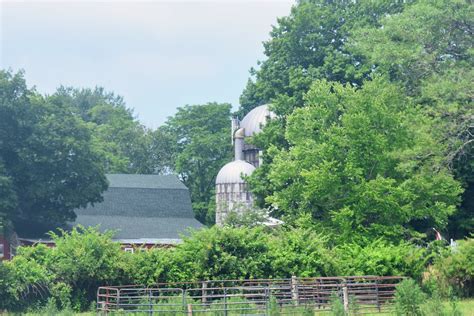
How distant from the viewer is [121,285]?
42.1m

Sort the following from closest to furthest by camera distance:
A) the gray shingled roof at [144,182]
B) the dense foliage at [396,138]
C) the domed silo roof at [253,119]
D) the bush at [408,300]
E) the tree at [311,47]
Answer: the bush at [408,300]
the dense foliage at [396,138]
the tree at [311,47]
the domed silo roof at [253,119]
the gray shingled roof at [144,182]

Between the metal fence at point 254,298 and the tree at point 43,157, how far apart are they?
1426 inches

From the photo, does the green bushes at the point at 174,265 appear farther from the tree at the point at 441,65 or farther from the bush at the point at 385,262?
the tree at the point at 441,65

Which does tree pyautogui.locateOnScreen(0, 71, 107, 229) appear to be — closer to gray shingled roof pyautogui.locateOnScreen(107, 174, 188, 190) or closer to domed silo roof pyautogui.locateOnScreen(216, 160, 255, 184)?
domed silo roof pyautogui.locateOnScreen(216, 160, 255, 184)

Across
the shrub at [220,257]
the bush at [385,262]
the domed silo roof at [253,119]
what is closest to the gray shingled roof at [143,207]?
the domed silo roof at [253,119]

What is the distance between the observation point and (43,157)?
7688 cm

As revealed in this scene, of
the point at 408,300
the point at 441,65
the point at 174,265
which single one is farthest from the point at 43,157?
the point at 408,300

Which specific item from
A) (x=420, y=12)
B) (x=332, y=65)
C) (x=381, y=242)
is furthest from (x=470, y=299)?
(x=332, y=65)

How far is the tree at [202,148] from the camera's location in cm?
10406

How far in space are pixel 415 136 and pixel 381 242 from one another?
6.17 meters

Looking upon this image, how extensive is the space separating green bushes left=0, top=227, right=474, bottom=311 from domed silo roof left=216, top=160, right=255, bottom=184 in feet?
154

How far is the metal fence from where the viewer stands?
3403 cm

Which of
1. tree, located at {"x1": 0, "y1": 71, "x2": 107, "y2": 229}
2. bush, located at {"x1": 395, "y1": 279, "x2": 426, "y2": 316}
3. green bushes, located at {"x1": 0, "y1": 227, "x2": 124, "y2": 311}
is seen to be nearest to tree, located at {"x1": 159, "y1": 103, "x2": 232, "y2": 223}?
tree, located at {"x1": 0, "y1": 71, "x2": 107, "y2": 229}

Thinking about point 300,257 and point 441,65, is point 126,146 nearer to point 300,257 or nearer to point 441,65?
point 441,65
